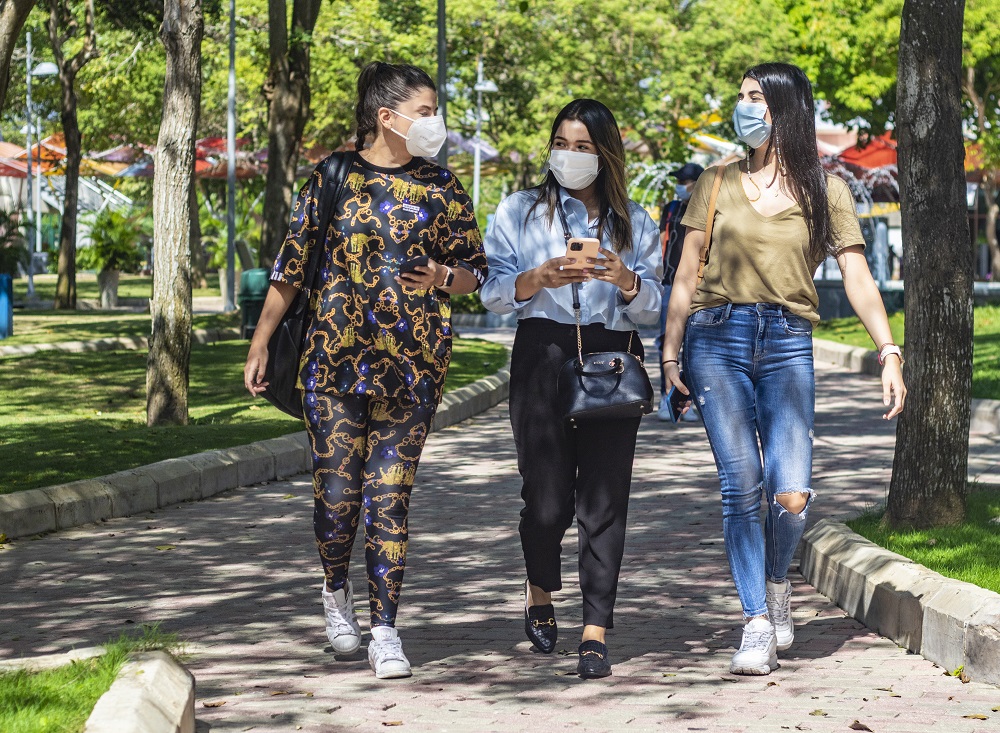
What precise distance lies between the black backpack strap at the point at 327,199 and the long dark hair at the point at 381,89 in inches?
5.3

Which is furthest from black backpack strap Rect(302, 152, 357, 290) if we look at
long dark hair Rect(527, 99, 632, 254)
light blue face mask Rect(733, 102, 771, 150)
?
light blue face mask Rect(733, 102, 771, 150)

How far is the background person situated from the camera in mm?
5418

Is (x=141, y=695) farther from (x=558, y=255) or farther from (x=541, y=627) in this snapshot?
(x=558, y=255)

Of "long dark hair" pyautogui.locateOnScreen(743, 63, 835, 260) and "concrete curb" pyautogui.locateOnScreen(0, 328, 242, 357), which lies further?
"concrete curb" pyautogui.locateOnScreen(0, 328, 242, 357)

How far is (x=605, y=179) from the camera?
5523mm

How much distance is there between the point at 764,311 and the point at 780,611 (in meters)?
1.09

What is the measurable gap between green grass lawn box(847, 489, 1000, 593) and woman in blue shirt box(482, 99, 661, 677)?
5.28ft

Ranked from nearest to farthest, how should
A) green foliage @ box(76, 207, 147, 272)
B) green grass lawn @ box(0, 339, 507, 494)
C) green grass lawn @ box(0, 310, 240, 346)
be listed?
green grass lawn @ box(0, 339, 507, 494)
green grass lawn @ box(0, 310, 240, 346)
green foliage @ box(76, 207, 147, 272)

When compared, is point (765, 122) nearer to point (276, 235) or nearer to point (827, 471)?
point (827, 471)

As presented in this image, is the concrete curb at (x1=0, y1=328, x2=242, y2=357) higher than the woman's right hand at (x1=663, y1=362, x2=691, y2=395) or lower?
lower

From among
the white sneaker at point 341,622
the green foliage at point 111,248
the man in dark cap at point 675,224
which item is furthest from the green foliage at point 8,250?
the white sneaker at point 341,622

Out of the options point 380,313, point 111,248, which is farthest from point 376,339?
point 111,248

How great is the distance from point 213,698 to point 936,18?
14.8 ft

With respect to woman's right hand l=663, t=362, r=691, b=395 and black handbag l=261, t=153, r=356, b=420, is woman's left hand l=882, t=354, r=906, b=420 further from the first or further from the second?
black handbag l=261, t=153, r=356, b=420
